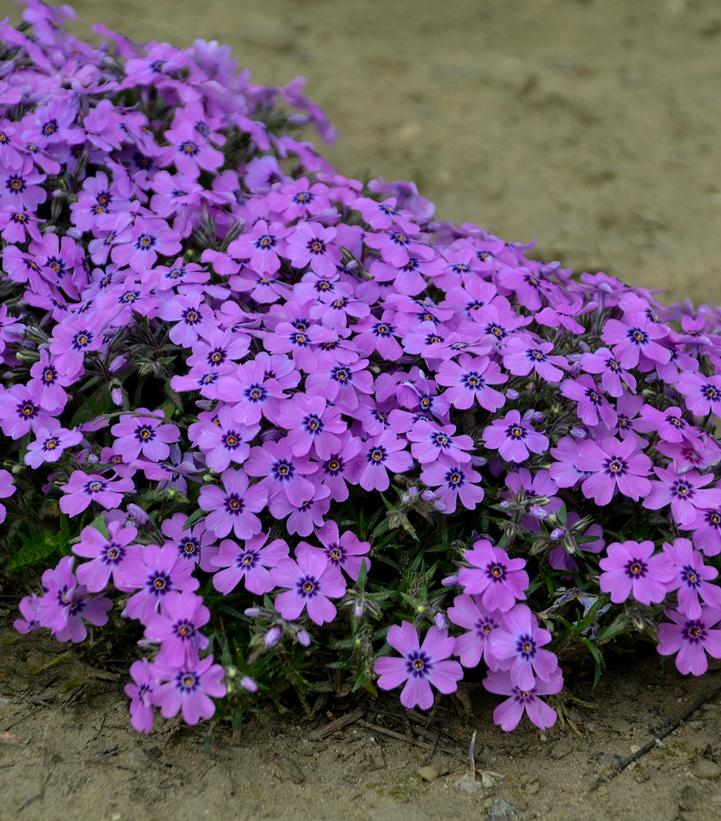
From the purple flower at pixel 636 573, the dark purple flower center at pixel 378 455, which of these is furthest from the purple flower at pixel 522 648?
the dark purple flower center at pixel 378 455

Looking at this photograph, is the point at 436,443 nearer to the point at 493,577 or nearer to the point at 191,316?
the point at 493,577

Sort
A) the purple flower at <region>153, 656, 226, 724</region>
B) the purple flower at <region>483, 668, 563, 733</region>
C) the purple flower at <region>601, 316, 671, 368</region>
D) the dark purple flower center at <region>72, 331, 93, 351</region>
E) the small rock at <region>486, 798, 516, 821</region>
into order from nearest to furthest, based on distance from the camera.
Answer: the purple flower at <region>153, 656, 226, 724</region> → the small rock at <region>486, 798, 516, 821</region> → the purple flower at <region>483, 668, 563, 733</region> → the dark purple flower center at <region>72, 331, 93, 351</region> → the purple flower at <region>601, 316, 671, 368</region>

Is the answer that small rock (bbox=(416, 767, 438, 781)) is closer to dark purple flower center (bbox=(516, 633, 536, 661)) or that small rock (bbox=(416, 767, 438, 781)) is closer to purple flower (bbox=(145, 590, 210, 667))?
dark purple flower center (bbox=(516, 633, 536, 661))

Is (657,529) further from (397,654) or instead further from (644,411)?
(397,654)

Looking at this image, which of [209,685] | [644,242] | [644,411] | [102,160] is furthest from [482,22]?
[209,685]

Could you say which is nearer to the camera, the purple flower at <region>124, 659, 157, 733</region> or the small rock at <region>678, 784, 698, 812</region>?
the purple flower at <region>124, 659, 157, 733</region>

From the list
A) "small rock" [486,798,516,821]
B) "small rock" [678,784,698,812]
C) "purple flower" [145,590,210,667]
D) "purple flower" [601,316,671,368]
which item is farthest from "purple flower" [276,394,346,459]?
"small rock" [678,784,698,812]

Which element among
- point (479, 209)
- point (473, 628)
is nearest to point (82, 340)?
point (473, 628)
